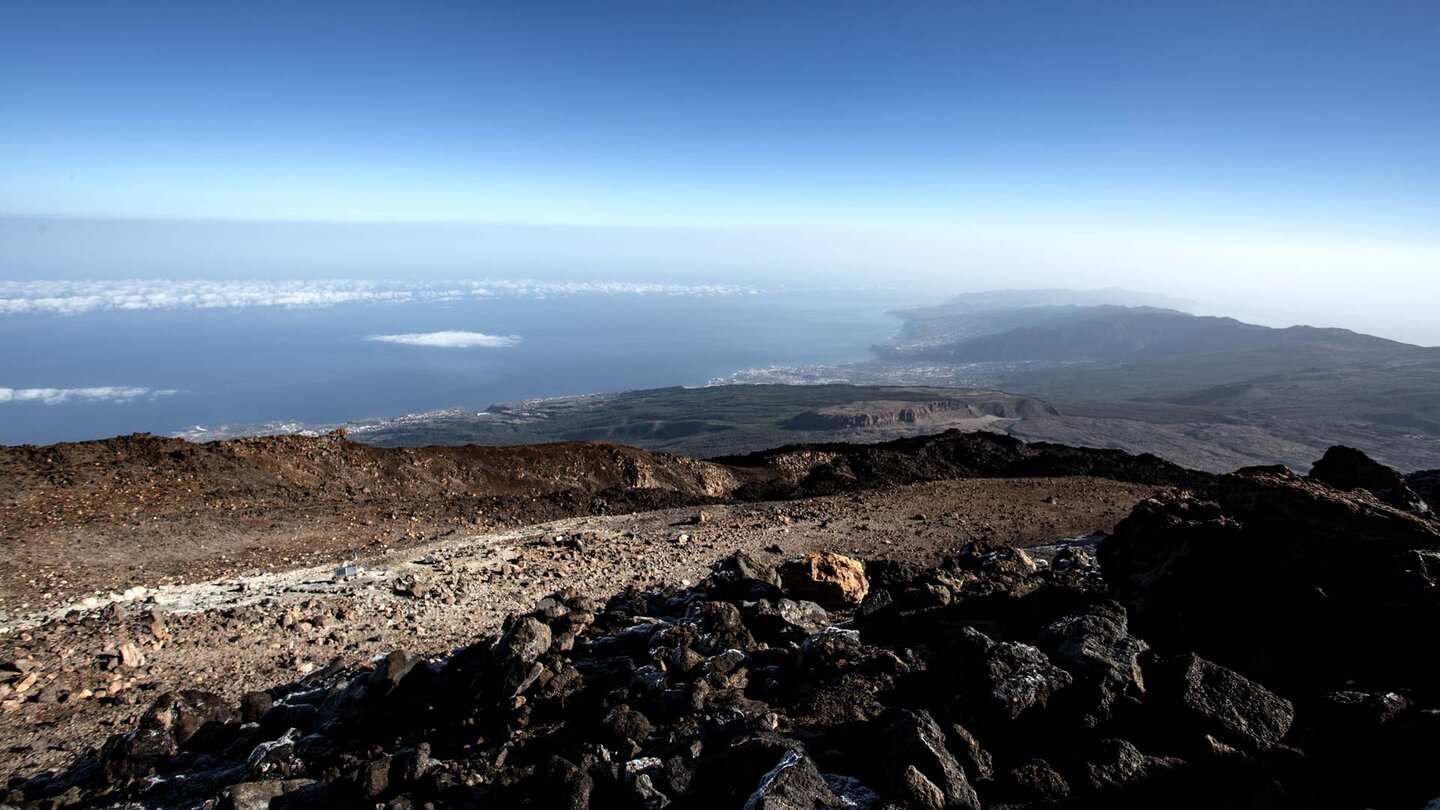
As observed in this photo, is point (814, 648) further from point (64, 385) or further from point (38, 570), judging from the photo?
point (64, 385)

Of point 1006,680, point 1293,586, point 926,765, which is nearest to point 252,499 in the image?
point 926,765

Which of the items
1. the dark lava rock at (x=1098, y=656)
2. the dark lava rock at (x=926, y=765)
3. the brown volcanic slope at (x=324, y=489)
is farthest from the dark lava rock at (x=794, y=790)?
the brown volcanic slope at (x=324, y=489)

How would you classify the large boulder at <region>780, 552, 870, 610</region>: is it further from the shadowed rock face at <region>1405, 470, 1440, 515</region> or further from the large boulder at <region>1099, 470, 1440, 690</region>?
the shadowed rock face at <region>1405, 470, 1440, 515</region>

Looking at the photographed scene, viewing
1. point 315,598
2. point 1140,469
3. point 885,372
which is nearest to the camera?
point 315,598

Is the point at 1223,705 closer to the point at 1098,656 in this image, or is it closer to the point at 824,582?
the point at 1098,656

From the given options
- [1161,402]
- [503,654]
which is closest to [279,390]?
[1161,402]

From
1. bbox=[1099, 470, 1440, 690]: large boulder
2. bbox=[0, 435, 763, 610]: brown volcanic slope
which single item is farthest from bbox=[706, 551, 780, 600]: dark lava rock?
bbox=[0, 435, 763, 610]: brown volcanic slope
